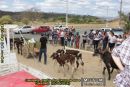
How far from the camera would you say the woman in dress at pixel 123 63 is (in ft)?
10.9

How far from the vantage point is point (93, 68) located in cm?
1645

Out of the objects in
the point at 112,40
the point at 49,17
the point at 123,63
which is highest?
the point at 123,63

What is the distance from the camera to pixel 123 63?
3.39m

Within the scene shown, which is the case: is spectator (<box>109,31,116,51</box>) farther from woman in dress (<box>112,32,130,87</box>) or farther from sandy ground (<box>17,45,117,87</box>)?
woman in dress (<box>112,32,130,87</box>)

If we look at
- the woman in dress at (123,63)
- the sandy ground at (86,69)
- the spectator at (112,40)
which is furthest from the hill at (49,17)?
the woman in dress at (123,63)

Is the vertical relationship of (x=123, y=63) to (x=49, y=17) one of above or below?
above

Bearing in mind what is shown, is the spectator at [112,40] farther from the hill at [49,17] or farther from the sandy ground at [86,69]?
the hill at [49,17]

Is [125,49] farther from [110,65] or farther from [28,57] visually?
[28,57]

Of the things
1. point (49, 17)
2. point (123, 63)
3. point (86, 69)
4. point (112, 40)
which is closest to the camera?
point (123, 63)

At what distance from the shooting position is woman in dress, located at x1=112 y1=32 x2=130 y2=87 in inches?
131

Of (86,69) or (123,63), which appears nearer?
(123,63)

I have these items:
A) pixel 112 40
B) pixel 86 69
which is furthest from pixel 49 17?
pixel 86 69

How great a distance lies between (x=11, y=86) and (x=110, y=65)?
5.71 m

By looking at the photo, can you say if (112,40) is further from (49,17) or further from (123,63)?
(49,17)
